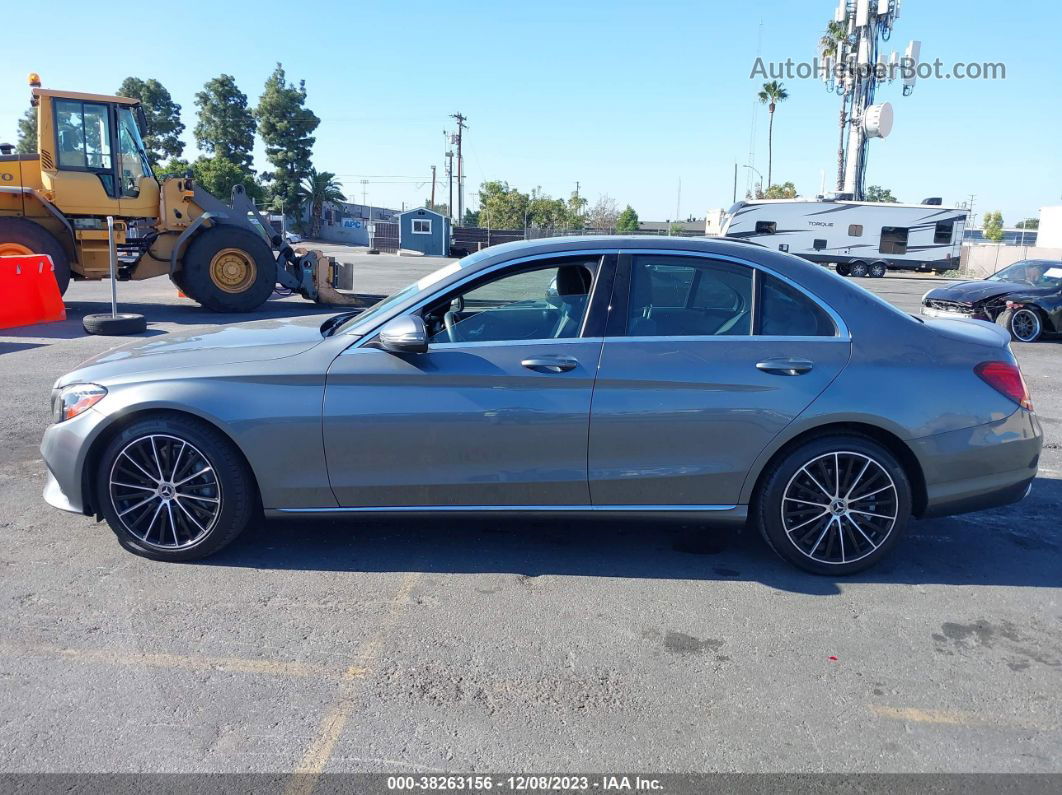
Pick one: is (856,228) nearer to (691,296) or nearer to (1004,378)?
(1004,378)

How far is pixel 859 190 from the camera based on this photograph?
141 ft

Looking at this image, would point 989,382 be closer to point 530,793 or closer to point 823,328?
point 823,328

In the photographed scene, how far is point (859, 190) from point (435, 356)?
44.3 metres

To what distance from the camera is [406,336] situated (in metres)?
3.86

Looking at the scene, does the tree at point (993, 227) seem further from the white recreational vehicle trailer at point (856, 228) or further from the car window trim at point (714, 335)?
the car window trim at point (714, 335)

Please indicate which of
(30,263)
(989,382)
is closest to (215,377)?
(989,382)

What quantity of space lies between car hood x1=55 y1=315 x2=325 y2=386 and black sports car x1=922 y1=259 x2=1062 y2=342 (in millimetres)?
11970

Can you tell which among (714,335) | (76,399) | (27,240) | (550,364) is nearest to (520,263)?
(550,364)

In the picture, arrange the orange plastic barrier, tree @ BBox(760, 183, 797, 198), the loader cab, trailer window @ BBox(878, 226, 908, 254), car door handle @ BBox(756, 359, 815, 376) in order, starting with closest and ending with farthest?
Result: car door handle @ BBox(756, 359, 815, 376) → the orange plastic barrier → the loader cab → trailer window @ BBox(878, 226, 908, 254) → tree @ BBox(760, 183, 797, 198)

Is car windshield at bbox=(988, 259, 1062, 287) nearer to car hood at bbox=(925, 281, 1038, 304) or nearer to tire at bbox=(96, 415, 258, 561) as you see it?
car hood at bbox=(925, 281, 1038, 304)

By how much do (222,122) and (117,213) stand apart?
6057 centimetres

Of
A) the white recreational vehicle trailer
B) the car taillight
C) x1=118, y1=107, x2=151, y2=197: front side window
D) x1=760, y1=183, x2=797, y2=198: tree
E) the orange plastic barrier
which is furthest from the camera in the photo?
x1=760, y1=183, x2=797, y2=198: tree

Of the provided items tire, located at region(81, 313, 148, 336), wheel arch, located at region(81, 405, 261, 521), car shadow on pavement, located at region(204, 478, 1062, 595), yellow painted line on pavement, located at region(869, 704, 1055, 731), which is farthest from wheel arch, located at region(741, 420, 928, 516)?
tire, located at region(81, 313, 148, 336)

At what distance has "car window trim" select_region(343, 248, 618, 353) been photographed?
4035 mm
